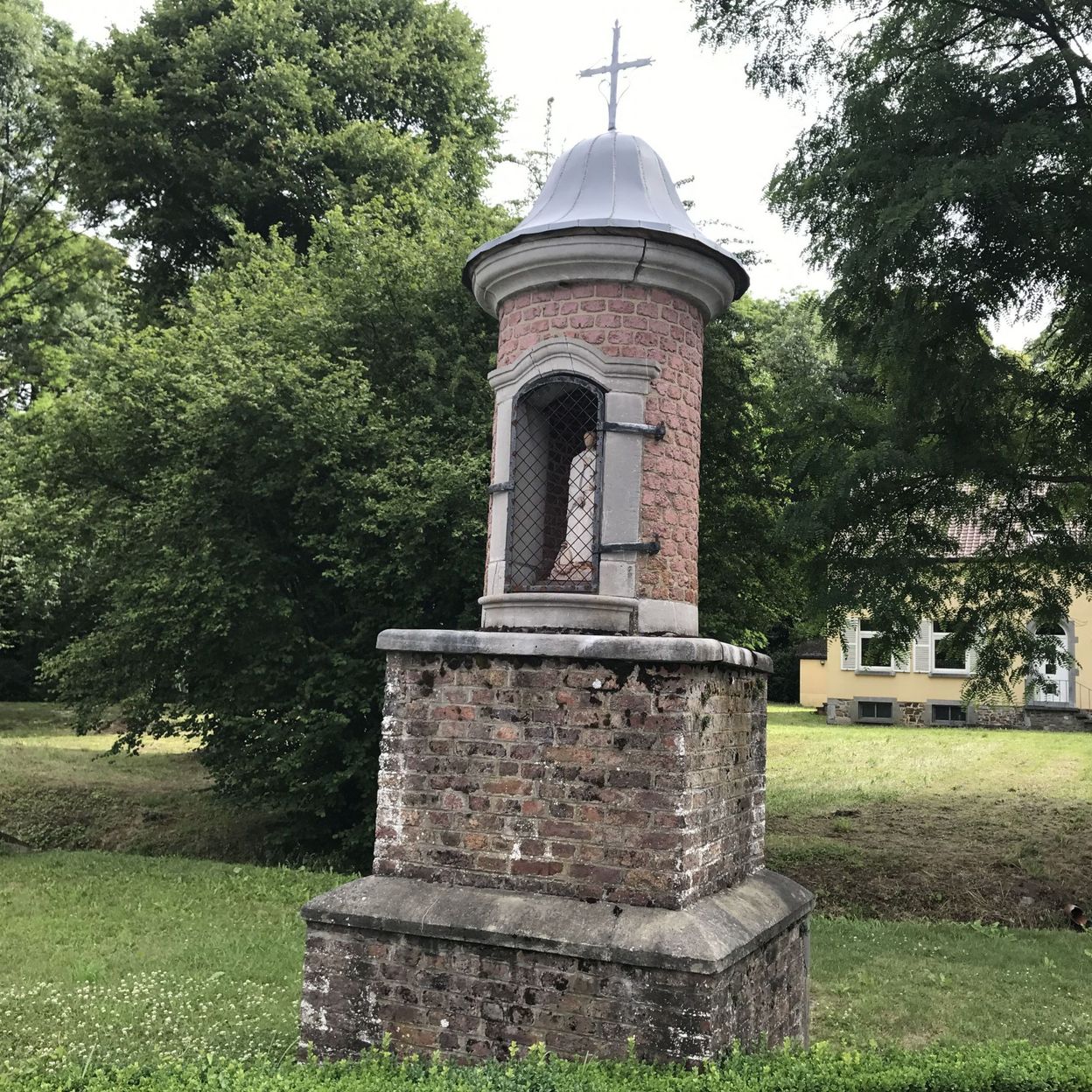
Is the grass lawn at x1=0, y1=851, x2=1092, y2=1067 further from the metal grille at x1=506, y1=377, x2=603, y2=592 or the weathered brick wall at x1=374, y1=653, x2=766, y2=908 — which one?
the metal grille at x1=506, y1=377, x2=603, y2=592

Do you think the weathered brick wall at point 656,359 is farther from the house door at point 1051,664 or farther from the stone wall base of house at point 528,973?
the house door at point 1051,664

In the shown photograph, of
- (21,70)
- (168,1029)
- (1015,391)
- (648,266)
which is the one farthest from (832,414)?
(21,70)

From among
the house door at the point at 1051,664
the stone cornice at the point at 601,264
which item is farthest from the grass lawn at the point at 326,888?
the stone cornice at the point at 601,264

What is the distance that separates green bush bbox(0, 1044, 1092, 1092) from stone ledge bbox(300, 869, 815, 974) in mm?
404

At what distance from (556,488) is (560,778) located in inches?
63.1

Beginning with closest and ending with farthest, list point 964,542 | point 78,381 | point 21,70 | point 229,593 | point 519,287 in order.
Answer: point 519,287, point 229,593, point 78,381, point 21,70, point 964,542

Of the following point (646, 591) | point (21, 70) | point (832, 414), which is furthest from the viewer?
point (21, 70)

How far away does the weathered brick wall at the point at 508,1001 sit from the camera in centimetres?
430

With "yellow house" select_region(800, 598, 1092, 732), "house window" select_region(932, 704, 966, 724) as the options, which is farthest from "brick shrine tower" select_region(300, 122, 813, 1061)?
"house window" select_region(932, 704, 966, 724)

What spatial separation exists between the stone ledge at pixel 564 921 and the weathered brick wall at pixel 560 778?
2.7 inches

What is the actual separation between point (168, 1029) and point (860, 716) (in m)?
22.7

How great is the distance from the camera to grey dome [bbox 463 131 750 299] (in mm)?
4973

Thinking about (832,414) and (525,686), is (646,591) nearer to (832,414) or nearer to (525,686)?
(525,686)

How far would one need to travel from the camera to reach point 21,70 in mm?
20109
